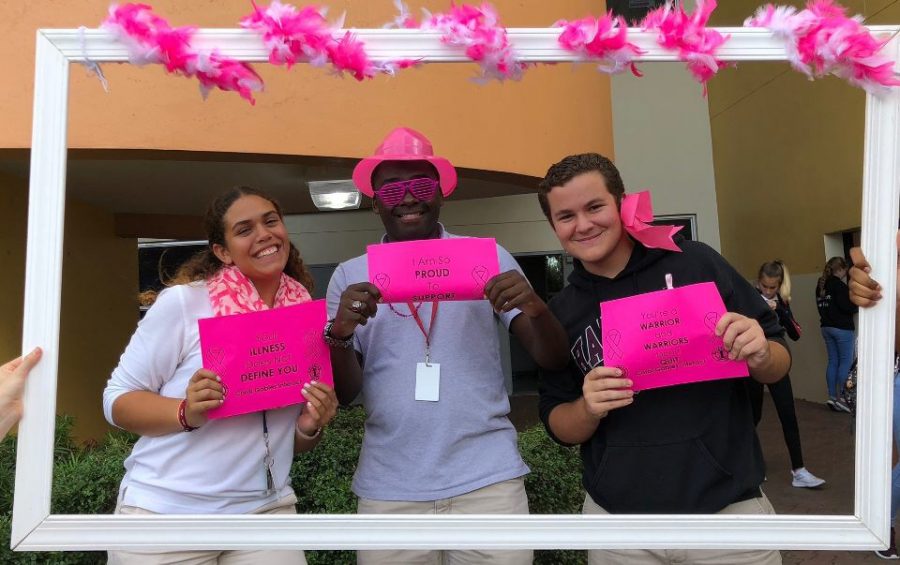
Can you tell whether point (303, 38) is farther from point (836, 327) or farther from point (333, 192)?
point (333, 192)

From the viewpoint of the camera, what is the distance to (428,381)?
201 cm

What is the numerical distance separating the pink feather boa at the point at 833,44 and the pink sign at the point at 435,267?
3.03ft

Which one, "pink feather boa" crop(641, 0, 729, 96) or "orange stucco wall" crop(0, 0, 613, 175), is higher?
"orange stucco wall" crop(0, 0, 613, 175)

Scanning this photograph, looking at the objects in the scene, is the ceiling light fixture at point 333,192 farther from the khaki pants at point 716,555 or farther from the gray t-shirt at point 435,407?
the khaki pants at point 716,555

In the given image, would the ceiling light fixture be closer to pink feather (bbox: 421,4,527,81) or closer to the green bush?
the green bush

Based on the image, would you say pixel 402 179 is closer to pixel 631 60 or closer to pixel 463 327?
pixel 463 327

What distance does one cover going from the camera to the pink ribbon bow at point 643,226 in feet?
6.12

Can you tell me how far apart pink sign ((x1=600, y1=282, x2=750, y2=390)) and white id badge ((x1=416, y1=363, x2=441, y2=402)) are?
0.54 meters

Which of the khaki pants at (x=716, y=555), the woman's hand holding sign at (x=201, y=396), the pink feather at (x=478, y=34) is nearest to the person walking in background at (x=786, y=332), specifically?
the khaki pants at (x=716, y=555)

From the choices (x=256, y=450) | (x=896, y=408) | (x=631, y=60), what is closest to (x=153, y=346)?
(x=256, y=450)

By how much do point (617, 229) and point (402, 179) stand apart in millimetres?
681

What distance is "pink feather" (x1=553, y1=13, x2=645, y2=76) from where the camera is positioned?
67.1 inches

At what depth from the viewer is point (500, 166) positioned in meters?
4.70

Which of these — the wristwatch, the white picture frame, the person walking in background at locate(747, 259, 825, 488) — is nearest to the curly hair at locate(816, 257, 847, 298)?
the person walking in background at locate(747, 259, 825, 488)
